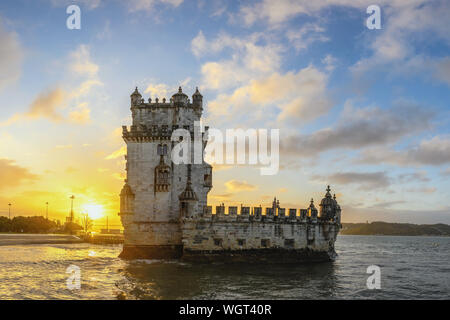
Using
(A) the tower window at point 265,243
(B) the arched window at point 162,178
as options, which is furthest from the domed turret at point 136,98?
(A) the tower window at point 265,243

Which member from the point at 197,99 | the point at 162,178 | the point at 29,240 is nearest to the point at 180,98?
the point at 197,99

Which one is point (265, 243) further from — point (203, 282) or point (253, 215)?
point (203, 282)

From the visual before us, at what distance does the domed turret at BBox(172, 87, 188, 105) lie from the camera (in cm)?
4269

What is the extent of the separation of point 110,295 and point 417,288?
84.2 feet

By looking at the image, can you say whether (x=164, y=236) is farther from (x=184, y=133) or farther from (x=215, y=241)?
(x=184, y=133)

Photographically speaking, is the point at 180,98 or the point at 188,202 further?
the point at 180,98

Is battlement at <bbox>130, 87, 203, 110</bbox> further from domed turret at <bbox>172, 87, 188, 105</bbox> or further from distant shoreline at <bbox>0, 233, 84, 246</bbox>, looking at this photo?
distant shoreline at <bbox>0, 233, 84, 246</bbox>

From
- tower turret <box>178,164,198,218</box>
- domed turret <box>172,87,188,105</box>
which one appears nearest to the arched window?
tower turret <box>178,164,198,218</box>

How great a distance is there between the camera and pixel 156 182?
41.5 metres

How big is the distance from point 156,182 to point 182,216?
5047 millimetres

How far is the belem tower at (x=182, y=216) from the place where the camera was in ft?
129

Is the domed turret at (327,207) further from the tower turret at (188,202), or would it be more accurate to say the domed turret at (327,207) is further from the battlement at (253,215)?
the tower turret at (188,202)
